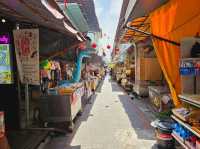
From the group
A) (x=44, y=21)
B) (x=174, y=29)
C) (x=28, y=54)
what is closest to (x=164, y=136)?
(x=174, y=29)

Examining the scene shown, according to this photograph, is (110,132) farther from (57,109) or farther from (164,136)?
(164,136)

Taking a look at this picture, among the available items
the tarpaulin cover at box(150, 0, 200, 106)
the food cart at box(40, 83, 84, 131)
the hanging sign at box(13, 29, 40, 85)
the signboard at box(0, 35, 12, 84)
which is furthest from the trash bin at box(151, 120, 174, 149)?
the signboard at box(0, 35, 12, 84)

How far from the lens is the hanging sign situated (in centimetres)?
485

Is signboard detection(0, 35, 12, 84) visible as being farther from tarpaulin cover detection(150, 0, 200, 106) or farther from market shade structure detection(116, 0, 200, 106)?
tarpaulin cover detection(150, 0, 200, 106)

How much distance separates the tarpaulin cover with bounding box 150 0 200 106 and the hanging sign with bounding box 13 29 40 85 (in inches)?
93.8

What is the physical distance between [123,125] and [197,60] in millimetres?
3548

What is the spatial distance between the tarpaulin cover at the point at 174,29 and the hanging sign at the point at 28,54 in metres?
2.38

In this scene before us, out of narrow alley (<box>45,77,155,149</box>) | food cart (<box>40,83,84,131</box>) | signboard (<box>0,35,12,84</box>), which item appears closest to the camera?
signboard (<box>0,35,12,84</box>)

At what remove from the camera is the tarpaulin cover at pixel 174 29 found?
433 cm

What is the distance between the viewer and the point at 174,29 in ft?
15.6

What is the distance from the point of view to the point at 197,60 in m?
4.18

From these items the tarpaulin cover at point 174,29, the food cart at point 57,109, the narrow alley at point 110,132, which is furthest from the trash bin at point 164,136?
the food cart at point 57,109

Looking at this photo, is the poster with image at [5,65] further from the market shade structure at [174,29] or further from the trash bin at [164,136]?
the trash bin at [164,136]

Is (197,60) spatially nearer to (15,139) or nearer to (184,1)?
(184,1)
